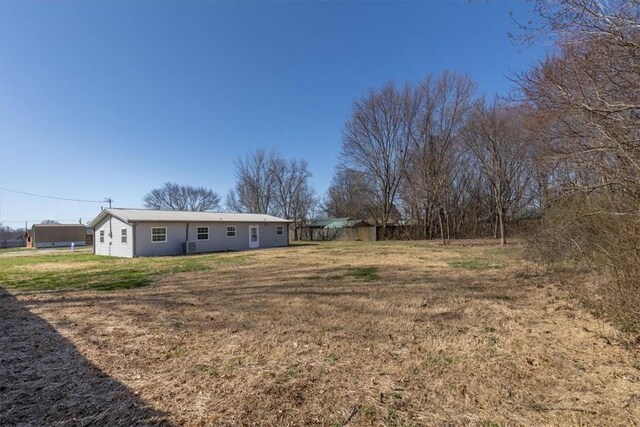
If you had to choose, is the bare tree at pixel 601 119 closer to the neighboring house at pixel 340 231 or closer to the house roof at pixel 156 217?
the house roof at pixel 156 217

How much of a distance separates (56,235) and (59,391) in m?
43.4

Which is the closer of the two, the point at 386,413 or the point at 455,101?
the point at 386,413

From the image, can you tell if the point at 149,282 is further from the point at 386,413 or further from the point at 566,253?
the point at 566,253

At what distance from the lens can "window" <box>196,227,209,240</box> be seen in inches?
845

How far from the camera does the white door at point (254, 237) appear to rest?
80.2 ft

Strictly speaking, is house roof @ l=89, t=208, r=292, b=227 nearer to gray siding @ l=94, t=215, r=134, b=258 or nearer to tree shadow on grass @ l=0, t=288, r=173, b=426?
gray siding @ l=94, t=215, r=134, b=258

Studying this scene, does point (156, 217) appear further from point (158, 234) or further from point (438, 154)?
point (438, 154)

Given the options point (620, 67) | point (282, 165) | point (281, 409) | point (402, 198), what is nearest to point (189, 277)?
point (281, 409)

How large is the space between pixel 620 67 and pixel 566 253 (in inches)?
143

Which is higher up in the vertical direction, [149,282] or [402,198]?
[402,198]

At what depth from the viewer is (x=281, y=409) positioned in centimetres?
265

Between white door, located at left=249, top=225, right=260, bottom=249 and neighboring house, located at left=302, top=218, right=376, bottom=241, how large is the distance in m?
11.2

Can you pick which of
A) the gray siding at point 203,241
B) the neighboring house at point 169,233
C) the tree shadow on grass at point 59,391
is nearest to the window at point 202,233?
the neighboring house at point 169,233

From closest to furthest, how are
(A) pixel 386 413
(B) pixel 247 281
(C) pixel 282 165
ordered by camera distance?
(A) pixel 386 413 < (B) pixel 247 281 < (C) pixel 282 165
